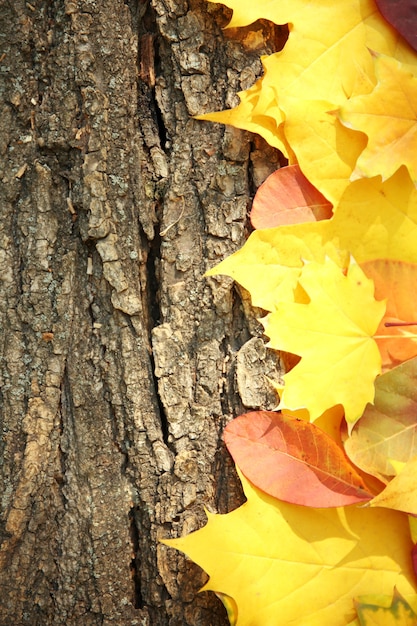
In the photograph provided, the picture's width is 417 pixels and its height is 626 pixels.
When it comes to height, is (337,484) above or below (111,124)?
below

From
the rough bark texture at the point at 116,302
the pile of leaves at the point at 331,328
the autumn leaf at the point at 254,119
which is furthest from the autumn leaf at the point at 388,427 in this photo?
the autumn leaf at the point at 254,119

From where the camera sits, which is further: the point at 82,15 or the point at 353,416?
the point at 82,15

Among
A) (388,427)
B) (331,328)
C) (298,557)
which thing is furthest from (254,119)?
(298,557)

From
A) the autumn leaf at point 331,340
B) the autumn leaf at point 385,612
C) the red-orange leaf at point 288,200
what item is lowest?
the autumn leaf at point 385,612

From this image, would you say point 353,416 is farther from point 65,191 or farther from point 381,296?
point 65,191

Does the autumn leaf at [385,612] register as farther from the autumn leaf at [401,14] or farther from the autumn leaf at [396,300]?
the autumn leaf at [401,14]

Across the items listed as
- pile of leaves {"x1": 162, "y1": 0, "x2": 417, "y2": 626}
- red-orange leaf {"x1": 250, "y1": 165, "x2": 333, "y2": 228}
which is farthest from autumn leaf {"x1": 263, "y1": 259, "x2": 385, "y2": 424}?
red-orange leaf {"x1": 250, "y1": 165, "x2": 333, "y2": 228}

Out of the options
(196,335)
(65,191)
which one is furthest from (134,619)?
(65,191)

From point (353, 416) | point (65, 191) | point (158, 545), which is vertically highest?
point (65, 191)
